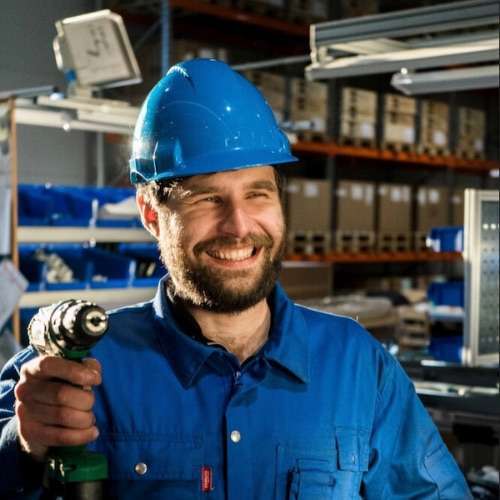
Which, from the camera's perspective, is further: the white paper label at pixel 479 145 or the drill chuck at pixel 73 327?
the white paper label at pixel 479 145

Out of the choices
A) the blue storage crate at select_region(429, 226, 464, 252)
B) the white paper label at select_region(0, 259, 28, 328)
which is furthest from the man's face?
the white paper label at select_region(0, 259, 28, 328)

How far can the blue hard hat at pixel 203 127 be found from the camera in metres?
1.81

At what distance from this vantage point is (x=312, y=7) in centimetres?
920

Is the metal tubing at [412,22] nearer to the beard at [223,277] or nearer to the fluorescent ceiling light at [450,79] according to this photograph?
the fluorescent ceiling light at [450,79]

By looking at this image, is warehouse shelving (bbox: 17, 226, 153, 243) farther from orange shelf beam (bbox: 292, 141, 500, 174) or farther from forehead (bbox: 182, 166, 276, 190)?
forehead (bbox: 182, 166, 276, 190)

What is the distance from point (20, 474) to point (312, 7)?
8.24 m

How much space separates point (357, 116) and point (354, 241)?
4.54ft

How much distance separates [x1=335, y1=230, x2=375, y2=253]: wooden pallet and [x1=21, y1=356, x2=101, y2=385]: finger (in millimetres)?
7774

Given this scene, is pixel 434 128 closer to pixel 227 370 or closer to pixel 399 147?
pixel 399 147

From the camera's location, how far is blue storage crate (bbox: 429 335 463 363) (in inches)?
149

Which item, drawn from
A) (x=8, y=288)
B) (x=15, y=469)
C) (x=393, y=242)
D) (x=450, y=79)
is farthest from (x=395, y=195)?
(x=15, y=469)

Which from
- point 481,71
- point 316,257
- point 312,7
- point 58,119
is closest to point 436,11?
point 481,71

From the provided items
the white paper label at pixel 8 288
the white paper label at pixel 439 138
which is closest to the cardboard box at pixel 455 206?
the white paper label at pixel 439 138

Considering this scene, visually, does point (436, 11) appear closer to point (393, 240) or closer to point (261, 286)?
point (261, 286)
